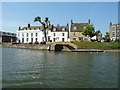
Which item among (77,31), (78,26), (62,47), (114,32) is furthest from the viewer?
(114,32)

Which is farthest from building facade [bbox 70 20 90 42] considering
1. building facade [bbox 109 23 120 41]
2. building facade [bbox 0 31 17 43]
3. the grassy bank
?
building facade [bbox 0 31 17 43]

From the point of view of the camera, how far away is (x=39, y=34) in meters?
84.9

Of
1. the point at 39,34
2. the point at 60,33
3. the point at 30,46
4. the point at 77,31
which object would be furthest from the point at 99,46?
the point at 39,34

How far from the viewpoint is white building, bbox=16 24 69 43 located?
8150 cm

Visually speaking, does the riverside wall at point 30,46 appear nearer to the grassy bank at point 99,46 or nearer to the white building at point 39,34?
the grassy bank at point 99,46

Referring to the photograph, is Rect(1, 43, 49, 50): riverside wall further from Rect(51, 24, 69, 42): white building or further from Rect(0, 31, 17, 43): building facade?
Rect(0, 31, 17, 43): building facade

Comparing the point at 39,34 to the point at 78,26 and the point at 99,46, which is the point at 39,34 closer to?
the point at 78,26

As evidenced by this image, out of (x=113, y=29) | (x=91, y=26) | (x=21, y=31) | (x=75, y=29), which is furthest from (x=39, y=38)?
(x=113, y=29)

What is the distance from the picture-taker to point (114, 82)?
15.9 metres

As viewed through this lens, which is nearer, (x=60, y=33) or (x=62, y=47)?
(x=62, y=47)

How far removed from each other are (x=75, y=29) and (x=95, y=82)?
64046 millimetres

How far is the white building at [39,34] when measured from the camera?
267ft

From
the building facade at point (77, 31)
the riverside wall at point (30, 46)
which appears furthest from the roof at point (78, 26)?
the riverside wall at point (30, 46)

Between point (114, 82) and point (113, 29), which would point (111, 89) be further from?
point (113, 29)
